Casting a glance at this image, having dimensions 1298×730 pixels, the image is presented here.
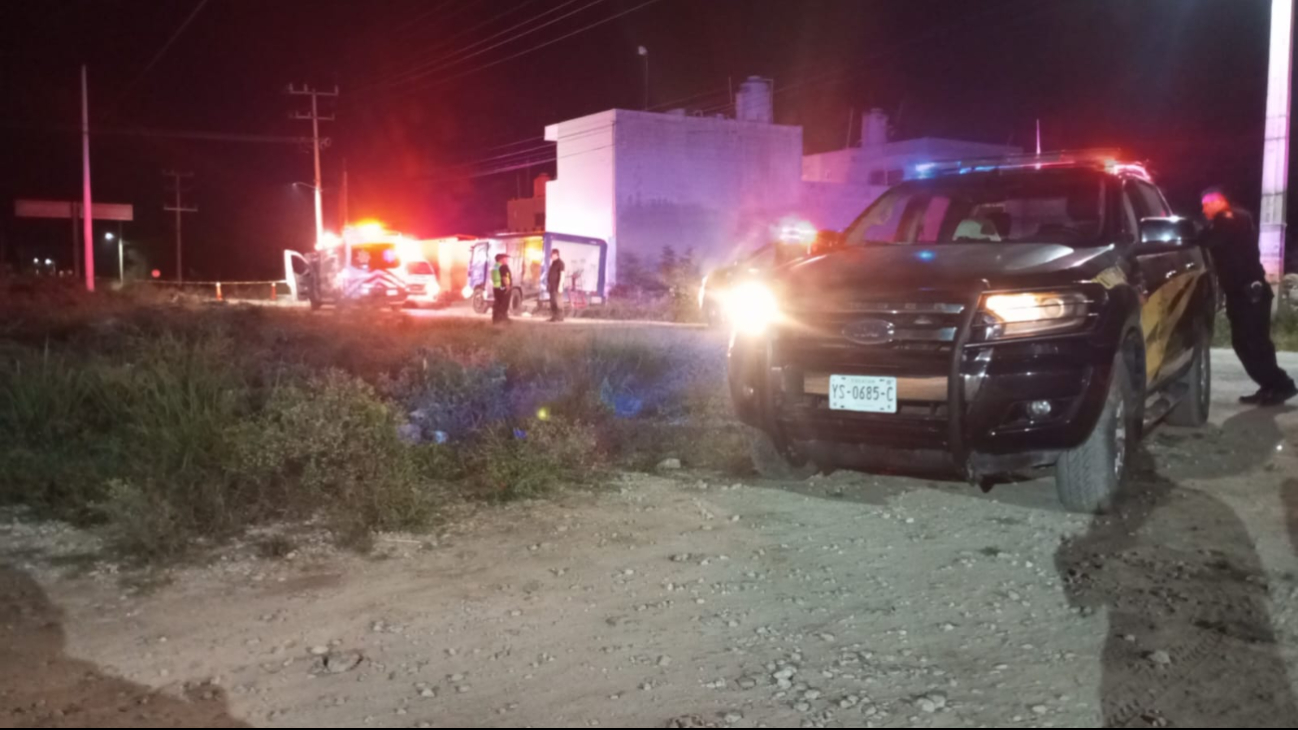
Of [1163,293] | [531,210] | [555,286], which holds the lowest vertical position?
[1163,293]

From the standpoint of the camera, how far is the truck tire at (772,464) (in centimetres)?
579

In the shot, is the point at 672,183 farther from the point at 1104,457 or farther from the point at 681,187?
the point at 1104,457

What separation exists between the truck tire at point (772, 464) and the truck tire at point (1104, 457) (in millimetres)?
1371

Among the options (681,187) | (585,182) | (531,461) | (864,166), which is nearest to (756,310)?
(531,461)

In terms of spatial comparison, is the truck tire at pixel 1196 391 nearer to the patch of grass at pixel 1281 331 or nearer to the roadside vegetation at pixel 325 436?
the roadside vegetation at pixel 325 436

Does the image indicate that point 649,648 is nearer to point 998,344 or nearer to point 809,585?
point 809,585

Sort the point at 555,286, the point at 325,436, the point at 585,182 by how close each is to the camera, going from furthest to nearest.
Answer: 1. the point at 585,182
2. the point at 555,286
3. the point at 325,436

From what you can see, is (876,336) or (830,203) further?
(830,203)

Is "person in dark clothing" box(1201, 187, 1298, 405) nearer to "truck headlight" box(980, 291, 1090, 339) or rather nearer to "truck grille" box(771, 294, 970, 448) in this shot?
"truck headlight" box(980, 291, 1090, 339)

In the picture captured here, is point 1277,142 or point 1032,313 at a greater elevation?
point 1277,142

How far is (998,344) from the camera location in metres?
4.59

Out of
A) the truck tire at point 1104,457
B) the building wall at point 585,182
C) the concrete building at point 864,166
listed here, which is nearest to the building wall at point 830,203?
the concrete building at point 864,166

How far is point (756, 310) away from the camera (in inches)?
211

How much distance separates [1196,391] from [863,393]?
3.85m
